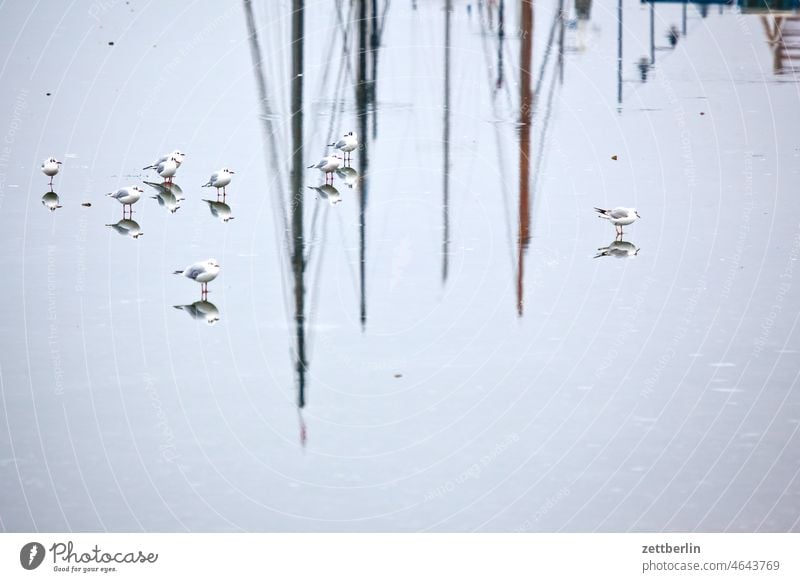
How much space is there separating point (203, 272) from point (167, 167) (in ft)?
8.51

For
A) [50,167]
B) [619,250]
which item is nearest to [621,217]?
[619,250]

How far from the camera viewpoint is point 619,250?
413 inches

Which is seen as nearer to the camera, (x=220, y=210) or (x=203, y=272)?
(x=203, y=272)

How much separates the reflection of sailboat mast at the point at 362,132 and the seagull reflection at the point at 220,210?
3.02ft

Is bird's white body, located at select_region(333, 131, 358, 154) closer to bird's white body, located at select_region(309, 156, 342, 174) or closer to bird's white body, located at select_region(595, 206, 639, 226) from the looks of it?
bird's white body, located at select_region(309, 156, 342, 174)

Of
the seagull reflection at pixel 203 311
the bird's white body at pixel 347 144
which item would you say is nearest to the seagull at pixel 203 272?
the seagull reflection at pixel 203 311

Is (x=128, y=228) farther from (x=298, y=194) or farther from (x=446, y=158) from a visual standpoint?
(x=446, y=158)

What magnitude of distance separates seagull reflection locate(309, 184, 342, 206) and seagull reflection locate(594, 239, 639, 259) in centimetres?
216

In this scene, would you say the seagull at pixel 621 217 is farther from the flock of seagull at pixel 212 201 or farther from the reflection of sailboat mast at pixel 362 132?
the reflection of sailboat mast at pixel 362 132

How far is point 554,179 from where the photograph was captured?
12.3 metres

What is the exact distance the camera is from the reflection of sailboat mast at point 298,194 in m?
8.60

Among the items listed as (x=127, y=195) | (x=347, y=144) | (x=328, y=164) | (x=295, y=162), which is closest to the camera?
(x=127, y=195)

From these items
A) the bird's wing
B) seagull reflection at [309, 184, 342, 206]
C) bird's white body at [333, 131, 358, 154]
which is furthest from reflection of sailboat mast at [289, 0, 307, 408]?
the bird's wing

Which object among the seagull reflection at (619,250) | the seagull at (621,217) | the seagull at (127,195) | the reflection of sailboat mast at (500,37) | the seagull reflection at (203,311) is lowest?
the seagull reflection at (203,311)
